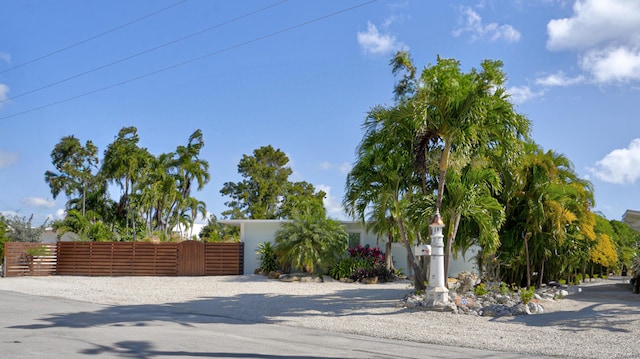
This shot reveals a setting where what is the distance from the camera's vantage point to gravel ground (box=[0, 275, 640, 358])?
33.2 feet

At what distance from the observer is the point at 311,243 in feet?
77.2

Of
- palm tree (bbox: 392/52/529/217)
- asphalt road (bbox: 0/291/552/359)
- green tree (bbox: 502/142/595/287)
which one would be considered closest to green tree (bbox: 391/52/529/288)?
palm tree (bbox: 392/52/529/217)

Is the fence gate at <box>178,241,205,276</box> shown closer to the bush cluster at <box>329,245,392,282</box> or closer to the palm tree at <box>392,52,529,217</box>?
the bush cluster at <box>329,245,392,282</box>

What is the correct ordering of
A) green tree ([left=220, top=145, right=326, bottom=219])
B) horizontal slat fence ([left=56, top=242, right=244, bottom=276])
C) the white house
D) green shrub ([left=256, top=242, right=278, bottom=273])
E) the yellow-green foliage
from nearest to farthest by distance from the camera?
the yellow-green foliage → green shrub ([left=256, top=242, right=278, bottom=273]) → horizontal slat fence ([left=56, top=242, right=244, bottom=276]) → the white house → green tree ([left=220, top=145, right=326, bottom=219])

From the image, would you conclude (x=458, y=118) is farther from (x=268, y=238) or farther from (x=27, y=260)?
(x=27, y=260)

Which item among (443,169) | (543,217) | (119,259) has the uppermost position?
(443,169)

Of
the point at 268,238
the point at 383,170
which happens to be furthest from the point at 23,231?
the point at 383,170

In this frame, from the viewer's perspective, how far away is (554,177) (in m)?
18.2

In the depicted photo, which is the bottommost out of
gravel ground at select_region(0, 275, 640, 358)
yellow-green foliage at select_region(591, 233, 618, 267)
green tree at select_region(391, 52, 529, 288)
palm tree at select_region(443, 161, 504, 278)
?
gravel ground at select_region(0, 275, 640, 358)

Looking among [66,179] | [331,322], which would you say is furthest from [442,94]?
[66,179]

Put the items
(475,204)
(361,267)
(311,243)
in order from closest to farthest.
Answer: (475,204), (311,243), (361,267)

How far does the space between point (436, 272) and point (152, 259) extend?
1647 cm

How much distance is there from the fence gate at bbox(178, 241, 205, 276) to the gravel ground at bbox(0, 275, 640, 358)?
9.89 ft

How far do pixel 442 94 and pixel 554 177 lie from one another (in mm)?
5895
